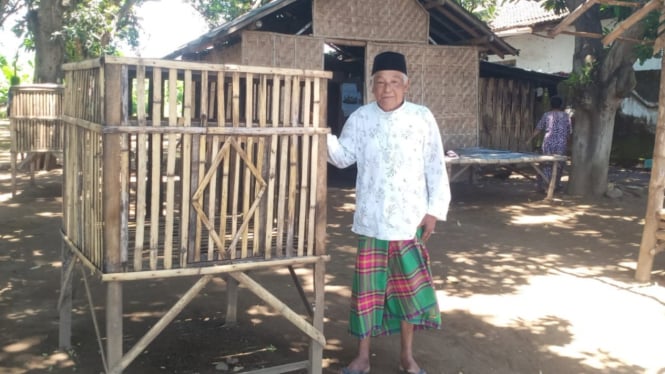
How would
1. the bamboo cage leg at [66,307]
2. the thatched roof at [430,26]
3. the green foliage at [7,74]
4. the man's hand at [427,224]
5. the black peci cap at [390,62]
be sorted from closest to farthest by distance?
the black peci cap at [390,62]
the man's hand at [427,224]
the bamboo cage leg at [66,307]
the thatched roof at [430,26]
the green foliage at [7,74]

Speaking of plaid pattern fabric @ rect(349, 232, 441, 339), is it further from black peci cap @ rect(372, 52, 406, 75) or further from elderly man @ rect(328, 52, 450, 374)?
black peci cap @ rect(372, 52, 406, 75)

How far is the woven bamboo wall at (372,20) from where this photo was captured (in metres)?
9.71

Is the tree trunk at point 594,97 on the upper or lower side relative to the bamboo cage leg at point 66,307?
upper

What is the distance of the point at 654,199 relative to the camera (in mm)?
5465

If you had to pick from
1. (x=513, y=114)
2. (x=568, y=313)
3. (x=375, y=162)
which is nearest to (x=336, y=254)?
(x=568, y=313)

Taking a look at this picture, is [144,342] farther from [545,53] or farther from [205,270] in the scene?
[545,53]

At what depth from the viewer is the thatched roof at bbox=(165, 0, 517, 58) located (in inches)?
356

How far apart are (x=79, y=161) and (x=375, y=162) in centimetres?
159

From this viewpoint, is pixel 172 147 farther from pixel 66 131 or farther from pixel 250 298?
pixel 250 298

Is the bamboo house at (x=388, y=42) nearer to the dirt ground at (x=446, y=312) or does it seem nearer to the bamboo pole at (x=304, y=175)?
the dirt ground at (x=446, y=312)

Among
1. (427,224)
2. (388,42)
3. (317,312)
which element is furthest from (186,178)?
(388,42)

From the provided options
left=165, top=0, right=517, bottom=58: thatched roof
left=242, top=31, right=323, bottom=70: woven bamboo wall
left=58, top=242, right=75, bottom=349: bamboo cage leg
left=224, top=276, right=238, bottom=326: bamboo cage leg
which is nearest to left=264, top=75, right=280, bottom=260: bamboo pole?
left=224, top=276, right=238, bottom=326: bamboo cage leg

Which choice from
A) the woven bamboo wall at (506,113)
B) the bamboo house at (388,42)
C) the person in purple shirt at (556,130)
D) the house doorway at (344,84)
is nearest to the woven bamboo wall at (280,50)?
the bamboo house at (388,42)

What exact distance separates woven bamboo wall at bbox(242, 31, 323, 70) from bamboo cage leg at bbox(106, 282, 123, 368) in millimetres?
6573
